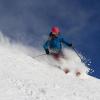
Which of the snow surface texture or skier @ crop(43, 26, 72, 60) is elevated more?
skier @ crop(43, 26, 72, 60)

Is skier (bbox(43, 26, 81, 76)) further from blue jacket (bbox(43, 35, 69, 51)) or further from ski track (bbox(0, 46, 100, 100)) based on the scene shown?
ski track (bbox(0, 46, 100, 100))

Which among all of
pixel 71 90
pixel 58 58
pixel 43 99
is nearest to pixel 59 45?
pixel 58 58

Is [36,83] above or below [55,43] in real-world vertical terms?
below

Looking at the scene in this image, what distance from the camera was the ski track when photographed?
11.8 m

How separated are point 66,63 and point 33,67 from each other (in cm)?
404

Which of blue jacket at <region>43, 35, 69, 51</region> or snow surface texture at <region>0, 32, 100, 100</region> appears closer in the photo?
snow surface texture at <region>0, 32, 100, 100</region>

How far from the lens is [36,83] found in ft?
43.7

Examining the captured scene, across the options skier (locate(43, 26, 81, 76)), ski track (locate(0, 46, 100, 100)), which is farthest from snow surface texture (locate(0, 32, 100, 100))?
skier (locate(43, 26, 81, 76))

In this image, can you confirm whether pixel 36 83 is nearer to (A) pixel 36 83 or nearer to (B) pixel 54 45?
(A) pixel 36 83

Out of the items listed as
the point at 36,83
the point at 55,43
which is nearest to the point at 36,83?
the point at 36,83

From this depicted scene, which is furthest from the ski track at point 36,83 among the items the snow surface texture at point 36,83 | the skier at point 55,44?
the skier at point 55,44

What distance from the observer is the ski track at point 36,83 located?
38.8 feet

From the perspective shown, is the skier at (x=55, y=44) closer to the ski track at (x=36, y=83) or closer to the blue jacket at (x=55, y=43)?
the blue jacket at (x=55, y=43)

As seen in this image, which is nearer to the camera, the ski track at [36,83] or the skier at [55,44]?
the ski track at [36,83]
